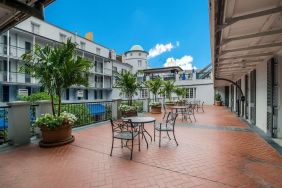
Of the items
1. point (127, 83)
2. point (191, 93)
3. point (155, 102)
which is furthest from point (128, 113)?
point (191, 93)

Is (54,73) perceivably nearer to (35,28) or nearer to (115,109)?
(115,109)

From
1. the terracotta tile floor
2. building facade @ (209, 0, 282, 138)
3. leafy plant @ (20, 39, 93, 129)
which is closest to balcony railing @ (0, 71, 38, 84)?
leafy plant @ (20, 39, 93, 129)

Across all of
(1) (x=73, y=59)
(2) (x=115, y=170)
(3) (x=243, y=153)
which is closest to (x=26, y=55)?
(1) (x=73, y=59)

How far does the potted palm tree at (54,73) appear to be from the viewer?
185 inches

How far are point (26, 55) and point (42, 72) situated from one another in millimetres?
544

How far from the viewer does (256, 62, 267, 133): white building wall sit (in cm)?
606

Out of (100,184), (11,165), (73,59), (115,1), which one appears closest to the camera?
(100,184)

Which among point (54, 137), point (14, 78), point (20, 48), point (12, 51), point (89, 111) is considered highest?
point (20, 48)

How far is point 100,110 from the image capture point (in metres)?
9.08

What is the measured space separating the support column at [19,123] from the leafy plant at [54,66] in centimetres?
69

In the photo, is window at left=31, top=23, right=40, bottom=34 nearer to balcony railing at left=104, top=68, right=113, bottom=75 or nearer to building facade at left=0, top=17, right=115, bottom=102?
building facade at left=0, top=17, right=115, bottom=102

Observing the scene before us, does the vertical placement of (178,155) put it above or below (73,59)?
below

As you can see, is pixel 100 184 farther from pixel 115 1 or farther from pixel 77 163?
pixel 115 1

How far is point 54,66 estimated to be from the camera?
4.77m
